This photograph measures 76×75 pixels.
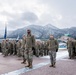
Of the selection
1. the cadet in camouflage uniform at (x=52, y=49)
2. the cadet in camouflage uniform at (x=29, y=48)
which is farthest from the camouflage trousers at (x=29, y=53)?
the cadet in camouflage uniform at (x=52, y=49)

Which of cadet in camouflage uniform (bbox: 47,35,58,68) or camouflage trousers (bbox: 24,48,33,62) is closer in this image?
camouflage trousers (bbox: 24,48,33,62)

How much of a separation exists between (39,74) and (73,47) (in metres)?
9.00

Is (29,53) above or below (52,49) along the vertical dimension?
below

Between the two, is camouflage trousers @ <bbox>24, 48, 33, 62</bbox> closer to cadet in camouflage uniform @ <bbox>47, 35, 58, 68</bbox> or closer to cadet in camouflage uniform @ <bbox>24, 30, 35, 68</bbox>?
cadet in camouflage uniform @ <bbox>24, 30, 35, 68</bbox>

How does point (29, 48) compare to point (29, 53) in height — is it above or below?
above

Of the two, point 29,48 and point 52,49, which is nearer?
point 29,48

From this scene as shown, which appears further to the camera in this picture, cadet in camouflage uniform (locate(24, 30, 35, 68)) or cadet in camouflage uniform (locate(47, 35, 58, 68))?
cadet in camouflage uniform (locate(47, 35, 58, 68))

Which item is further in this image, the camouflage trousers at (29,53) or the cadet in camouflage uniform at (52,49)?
the cadet in camouflage uniform at (52,49)

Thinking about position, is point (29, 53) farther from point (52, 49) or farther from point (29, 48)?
point (52, 49)

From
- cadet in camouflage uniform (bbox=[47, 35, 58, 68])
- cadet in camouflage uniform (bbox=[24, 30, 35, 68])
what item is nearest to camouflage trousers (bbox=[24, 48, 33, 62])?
cadet in camouflage uniform (bbox=[24, 30, 35, 68])

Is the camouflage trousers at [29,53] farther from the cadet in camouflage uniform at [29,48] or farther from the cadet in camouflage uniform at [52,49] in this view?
the cadet in camouflage uniform at [52,49]

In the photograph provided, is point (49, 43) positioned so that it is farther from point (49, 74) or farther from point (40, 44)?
point (40, 44)

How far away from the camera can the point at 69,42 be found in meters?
18.3

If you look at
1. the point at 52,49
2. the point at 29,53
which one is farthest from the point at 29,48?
the point at 52,49
